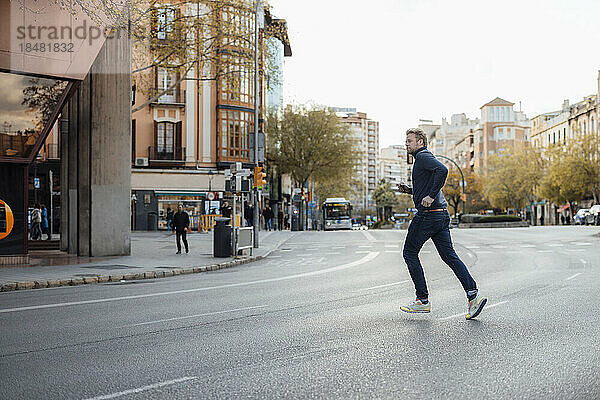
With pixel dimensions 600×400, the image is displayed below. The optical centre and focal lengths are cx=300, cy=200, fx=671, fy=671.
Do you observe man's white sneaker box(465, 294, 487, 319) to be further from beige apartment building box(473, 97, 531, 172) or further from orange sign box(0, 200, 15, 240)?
beige apartment building box(473, 97, 531, 172)

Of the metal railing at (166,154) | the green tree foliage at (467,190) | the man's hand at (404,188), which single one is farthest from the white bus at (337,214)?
the man's hand at (404,188)

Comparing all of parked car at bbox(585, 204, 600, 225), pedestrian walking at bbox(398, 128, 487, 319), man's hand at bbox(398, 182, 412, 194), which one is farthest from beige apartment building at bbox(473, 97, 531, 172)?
pedestrian walking at bbox(398, 128, 487, 319)

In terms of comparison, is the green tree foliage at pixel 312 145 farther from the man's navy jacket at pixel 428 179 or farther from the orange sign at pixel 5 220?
the man's navy jacket at pixel 428 179

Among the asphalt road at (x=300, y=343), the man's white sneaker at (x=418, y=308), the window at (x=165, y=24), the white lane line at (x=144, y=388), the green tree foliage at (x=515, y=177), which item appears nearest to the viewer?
the white lane line at (x=144, y=388)

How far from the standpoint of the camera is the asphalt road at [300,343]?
15.3 ft

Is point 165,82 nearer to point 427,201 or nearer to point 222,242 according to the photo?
point 222,242

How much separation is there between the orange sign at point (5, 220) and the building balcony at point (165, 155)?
30.0 meters

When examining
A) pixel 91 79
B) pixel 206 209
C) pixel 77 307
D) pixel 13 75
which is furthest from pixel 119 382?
pixel 206 209

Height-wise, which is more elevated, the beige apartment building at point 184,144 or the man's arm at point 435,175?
the beige apartment building at point 184,144

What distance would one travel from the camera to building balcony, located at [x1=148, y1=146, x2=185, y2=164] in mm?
47172

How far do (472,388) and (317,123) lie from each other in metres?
53.3

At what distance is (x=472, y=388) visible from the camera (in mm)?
4555

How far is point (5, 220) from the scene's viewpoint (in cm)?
1714

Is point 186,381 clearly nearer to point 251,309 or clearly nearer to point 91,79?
point 251,309
